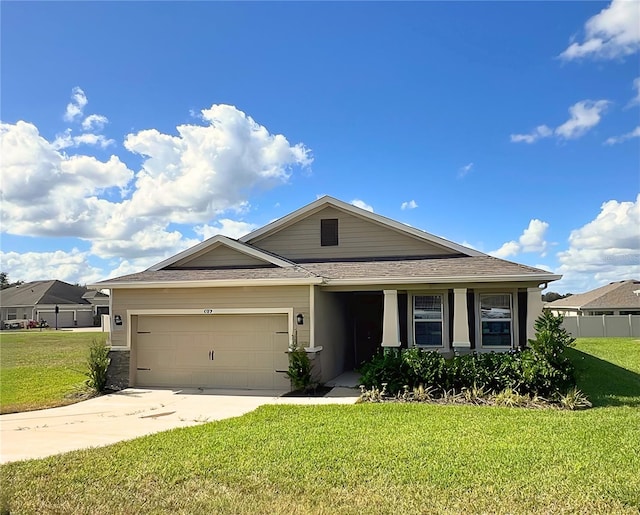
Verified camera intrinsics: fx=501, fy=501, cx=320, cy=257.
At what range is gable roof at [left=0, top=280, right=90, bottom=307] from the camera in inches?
1989

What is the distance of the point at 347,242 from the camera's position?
15734mm

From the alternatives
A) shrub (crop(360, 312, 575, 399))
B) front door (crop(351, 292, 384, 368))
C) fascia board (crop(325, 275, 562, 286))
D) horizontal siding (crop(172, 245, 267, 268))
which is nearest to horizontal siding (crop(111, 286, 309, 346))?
fascia board (crop(325, 275, 562, 286))

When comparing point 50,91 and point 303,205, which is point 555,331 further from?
point 50,91

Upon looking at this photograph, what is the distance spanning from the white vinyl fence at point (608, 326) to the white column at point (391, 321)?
2089cm

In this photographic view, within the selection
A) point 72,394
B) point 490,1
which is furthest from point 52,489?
point 490,1

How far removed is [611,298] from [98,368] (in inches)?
1335

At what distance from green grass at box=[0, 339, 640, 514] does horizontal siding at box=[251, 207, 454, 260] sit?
744 centimetres

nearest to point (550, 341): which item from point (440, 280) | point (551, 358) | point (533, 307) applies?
point (551, 358)

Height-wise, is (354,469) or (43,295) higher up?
(43,295)

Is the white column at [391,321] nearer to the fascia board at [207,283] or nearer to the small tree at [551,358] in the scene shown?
the fascia board at [207,283]

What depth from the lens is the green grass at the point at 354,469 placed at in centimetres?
491

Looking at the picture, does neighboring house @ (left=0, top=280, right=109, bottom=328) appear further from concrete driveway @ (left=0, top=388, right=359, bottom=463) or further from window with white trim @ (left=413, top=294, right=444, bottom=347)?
window with white trim @ (left=413, top=294, right=444, bottom=347)

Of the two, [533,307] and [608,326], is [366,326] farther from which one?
[608,326]

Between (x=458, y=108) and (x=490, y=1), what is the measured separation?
3.91 meters
